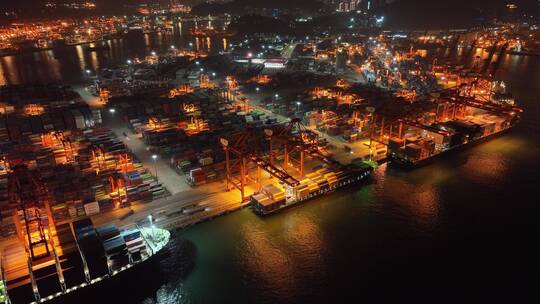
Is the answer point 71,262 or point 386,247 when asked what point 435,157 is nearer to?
point 386,247

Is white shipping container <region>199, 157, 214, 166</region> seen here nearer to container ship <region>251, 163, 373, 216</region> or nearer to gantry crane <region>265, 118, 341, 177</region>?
gantry crane <region>265, 118, 341, 177</region>

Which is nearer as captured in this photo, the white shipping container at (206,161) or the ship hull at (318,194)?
the ship hull at (318,194)

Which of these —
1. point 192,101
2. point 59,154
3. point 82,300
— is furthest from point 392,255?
point 192,101

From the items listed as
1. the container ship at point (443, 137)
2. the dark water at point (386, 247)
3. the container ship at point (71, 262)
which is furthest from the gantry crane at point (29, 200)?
the container ship at point (443, 137)

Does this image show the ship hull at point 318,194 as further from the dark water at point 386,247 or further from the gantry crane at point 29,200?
the gantry crane at point 29,200

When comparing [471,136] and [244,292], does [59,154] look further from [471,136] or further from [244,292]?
[471,136]

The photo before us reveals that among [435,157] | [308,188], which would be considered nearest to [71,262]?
[308,188]
